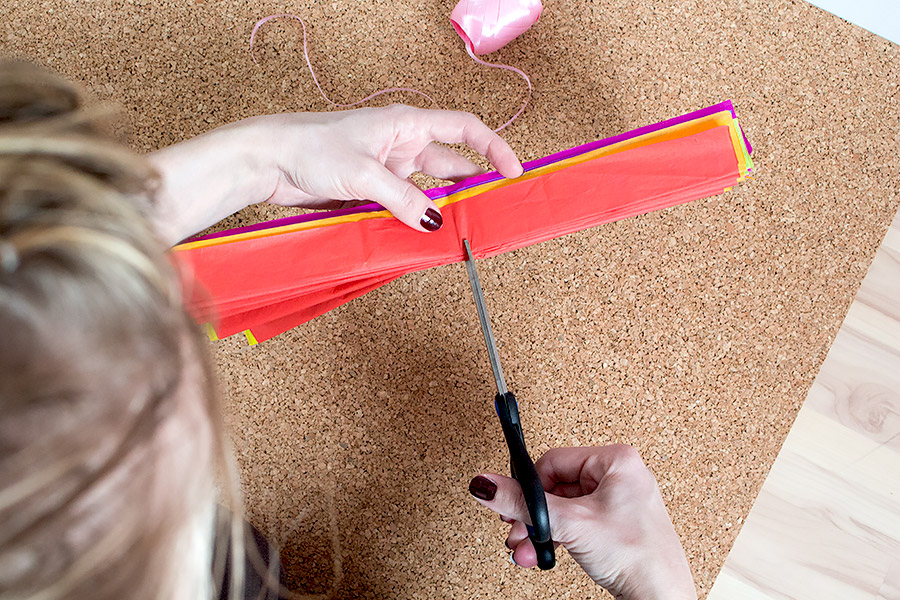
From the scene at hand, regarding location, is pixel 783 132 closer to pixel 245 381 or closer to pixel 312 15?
pixel 312 15

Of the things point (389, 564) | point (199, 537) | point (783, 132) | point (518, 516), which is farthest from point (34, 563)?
point (783, 132)

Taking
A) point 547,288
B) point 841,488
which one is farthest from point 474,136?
point 841,488

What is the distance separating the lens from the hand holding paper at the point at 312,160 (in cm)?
53

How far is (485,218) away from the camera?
0.55 m

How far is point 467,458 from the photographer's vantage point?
2.13 ft

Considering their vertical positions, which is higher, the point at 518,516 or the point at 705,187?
the point at 705,187

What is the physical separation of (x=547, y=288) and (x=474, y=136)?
0.19 metres

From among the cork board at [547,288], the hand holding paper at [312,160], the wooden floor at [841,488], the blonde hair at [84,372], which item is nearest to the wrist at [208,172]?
the hand holding paper at [312,160]

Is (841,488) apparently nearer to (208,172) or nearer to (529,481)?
(529,481)

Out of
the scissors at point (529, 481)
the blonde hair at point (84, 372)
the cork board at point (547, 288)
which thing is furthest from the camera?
the cork board at point (547, 288)

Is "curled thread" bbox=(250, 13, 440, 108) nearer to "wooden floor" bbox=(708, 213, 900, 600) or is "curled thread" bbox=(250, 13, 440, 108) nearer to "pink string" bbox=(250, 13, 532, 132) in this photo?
"pink string" bbox=(250, 13, 532, 132)

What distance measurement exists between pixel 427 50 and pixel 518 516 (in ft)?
1.64

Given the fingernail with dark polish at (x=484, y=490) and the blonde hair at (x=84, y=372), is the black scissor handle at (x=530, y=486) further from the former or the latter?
the blonde hair at (x=84, y=372)

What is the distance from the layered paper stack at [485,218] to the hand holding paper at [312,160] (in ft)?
0.07
